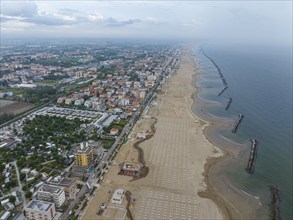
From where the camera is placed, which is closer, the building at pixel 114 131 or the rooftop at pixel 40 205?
the rooftop at pixel 40 205

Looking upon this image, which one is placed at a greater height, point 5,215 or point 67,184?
point 67,184

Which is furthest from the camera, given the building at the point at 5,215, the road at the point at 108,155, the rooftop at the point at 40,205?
the road at the point at 108,155

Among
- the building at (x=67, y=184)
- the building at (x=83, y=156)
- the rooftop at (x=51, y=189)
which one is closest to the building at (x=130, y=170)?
the building at (x=83, y=156)

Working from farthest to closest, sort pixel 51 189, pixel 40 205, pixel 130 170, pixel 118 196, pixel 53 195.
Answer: pixel 130 170 → pixel 118 196 → pixel 51 189 → pixel 53 195 → pixel 40 205

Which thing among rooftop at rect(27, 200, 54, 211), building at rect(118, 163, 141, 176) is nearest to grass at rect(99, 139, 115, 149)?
building at rect(118, 163, 141, 176)

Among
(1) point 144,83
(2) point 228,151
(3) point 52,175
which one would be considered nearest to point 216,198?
(2) point 228,151

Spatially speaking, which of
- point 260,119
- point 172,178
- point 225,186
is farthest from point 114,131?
point 260,119

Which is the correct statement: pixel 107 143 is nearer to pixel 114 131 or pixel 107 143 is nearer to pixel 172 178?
pixel 114 131

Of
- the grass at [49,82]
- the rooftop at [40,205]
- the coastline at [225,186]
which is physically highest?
the rooftop at [40,205]

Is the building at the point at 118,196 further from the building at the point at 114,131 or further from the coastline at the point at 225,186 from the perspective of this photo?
the building at the point at 114,131

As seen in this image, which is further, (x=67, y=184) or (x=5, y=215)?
(x=67, y=184)
